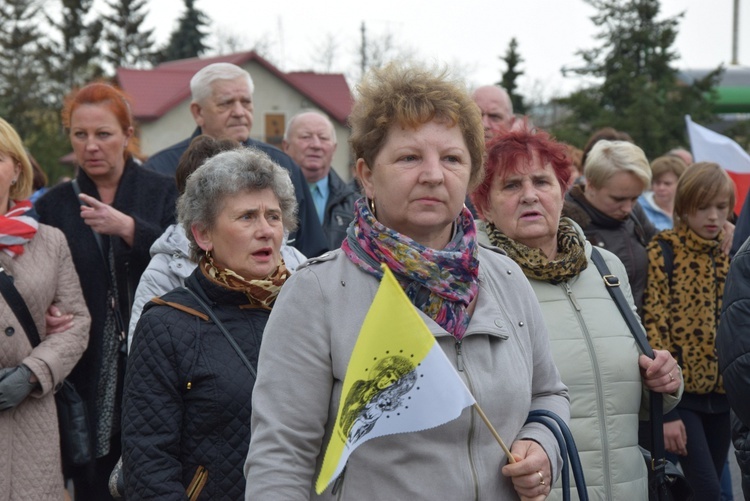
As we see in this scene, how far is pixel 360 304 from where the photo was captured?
2520 mm

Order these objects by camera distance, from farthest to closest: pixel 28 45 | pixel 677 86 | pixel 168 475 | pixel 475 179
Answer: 1. pixel 28 45
2. pixel 677 86
3. pixel 168 475
4. pixel 475 179

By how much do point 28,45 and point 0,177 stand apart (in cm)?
4387

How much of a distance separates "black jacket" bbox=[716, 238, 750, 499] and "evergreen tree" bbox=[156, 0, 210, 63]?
59.5m

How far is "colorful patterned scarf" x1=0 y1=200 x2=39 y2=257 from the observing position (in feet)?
14.6

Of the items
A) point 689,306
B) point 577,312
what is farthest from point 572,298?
point 689,306

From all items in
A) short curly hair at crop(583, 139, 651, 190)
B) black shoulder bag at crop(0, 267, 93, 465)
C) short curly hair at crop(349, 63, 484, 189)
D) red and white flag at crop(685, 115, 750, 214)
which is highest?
short curly hair at crop(349, 63, 484, 189)

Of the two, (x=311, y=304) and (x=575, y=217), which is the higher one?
(x=311, y=304)

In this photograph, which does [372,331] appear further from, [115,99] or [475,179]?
[115,99]

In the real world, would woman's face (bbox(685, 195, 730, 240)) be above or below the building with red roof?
above

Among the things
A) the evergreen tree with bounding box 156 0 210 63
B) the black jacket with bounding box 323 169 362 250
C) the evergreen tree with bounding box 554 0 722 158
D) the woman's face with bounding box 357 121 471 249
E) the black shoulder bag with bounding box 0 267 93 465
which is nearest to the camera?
the woman's face with bounding box 357 121 471 249

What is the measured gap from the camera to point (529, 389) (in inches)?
104

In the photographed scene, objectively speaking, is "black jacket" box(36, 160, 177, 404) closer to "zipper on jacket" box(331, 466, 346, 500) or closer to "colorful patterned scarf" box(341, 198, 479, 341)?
"colorful patterned scarf" box(341, 198, 479, 341)

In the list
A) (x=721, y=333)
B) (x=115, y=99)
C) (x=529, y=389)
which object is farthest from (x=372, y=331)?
(x=115, y=99)

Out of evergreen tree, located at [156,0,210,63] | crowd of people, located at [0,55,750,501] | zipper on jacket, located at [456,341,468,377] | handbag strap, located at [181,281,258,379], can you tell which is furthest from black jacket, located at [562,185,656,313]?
evergreen tree, located at [156,0,210,63]
